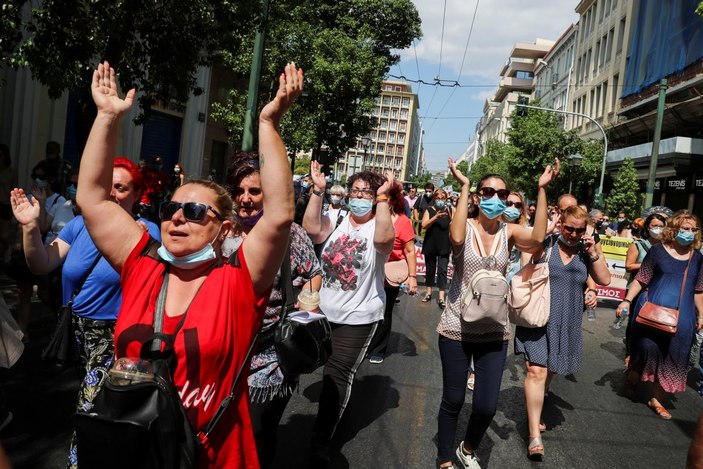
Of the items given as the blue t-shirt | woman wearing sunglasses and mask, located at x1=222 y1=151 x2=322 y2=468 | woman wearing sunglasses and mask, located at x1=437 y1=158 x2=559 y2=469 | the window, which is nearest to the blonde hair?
woman wearing sunglasses and mask, located at x1=437 y1=158 x2=559 y2=469

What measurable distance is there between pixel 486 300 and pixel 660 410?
3047mm

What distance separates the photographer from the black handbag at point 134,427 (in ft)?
5.45

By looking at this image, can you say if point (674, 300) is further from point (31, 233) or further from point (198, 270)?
point (31, 233)

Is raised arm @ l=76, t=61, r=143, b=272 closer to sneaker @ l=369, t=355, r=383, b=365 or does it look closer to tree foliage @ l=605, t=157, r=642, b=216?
sneaker @ l=369, t=355, r=383, b=365

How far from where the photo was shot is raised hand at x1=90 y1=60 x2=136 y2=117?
6.77ft

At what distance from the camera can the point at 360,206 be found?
14.0 ft

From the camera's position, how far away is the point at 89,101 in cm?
750

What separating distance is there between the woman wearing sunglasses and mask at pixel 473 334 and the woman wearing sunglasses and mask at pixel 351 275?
1.69 feet

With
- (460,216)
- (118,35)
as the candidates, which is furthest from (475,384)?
(118,35)

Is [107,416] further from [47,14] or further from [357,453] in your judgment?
[47,14]

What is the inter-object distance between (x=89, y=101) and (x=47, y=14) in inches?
47.3

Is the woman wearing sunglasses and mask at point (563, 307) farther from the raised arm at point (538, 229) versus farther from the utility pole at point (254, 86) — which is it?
the utility pole at point (254, 86)

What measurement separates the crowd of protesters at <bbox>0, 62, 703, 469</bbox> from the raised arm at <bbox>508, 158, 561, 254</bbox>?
0.4 inches

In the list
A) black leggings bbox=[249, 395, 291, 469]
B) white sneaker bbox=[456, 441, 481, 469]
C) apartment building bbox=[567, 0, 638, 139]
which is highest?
apartment building bbox=[567, 0, 638, 139]
